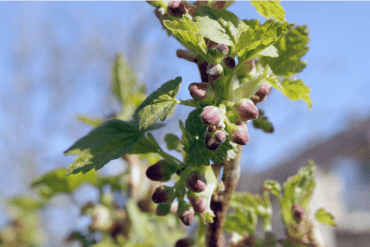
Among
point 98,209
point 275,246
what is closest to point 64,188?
point 98,209

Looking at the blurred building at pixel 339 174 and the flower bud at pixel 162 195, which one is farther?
the blurred building at pixel 339 174

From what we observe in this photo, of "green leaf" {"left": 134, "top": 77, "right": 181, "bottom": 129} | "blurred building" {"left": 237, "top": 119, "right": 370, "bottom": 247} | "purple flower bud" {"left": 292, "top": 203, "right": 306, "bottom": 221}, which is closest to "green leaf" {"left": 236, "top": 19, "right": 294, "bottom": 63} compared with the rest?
"green leaf" {"left": 134, "top": 77, "right": 181, "bottom": 129}

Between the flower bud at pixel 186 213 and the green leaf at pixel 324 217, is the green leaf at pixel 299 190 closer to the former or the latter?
the green leaf at pixel 324 217

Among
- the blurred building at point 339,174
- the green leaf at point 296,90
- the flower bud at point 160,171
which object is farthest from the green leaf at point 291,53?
the blurred building at point 339,174

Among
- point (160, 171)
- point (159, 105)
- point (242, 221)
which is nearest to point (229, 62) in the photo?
point (159, 105)

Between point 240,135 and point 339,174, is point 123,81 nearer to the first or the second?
point 240,135

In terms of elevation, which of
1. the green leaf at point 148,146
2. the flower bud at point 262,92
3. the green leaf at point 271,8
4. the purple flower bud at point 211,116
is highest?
the green leaf at point 271,8

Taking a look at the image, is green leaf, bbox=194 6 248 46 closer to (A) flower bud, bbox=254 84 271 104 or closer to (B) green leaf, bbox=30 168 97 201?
(A) flower bud, bbox=254 84 271 104
